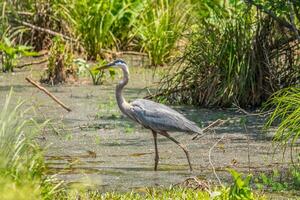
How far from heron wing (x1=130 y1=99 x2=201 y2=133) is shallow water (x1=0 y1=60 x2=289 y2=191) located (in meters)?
0.32

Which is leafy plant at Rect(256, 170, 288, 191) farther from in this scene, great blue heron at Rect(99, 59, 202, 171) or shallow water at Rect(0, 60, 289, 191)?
great blue heron at Rect(99, 59, 202, 171)

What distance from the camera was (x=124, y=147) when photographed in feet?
38.8

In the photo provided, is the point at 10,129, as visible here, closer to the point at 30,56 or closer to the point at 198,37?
the point at 198,37

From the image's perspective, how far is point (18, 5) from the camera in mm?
19500

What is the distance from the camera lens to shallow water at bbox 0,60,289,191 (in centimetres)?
1026

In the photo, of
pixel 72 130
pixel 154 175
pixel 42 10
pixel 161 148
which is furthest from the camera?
pixel 42 10

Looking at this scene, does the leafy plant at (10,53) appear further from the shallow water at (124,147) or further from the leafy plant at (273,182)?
the leafy plant at (273,182)

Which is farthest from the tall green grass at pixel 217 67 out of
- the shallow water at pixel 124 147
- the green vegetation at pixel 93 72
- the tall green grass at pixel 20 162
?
the tall green grass at pixel 20 162

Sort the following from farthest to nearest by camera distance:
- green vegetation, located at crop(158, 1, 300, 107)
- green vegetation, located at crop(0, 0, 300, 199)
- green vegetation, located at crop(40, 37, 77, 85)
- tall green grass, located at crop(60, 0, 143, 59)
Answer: tall green grass, located at crop(60, 0, 143, 59)
green vegetation, located at crop(40, 37, 77, 85)
green vegetation, located at crop(158, 1, 300, 107)
green vegetation, located at crop(0, 0, 300, 199)

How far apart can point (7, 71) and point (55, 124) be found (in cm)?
493

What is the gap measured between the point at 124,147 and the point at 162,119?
703mm

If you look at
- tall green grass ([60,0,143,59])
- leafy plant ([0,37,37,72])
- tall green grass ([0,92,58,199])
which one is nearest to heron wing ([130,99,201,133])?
tall green grass ([0,92,58,199])

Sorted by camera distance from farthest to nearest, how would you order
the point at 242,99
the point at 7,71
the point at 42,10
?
the point at 42,10
the point at 7,71
the point at 242,99

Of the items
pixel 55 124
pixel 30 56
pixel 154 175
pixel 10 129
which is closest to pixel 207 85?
pixel 55 124
